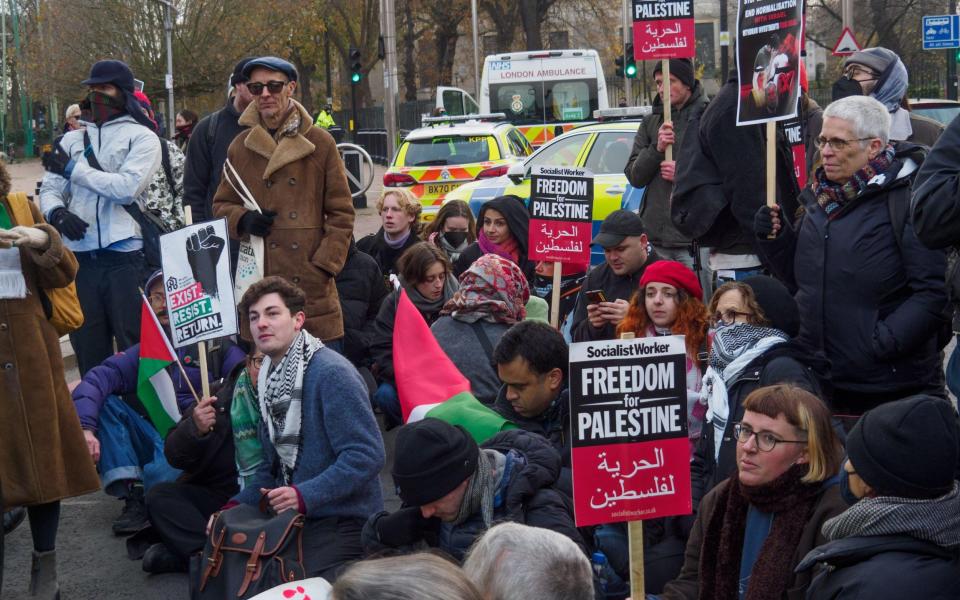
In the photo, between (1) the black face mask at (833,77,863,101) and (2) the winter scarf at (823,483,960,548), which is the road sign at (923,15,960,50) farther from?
(2) the winter scarf at (823,483,960,548)

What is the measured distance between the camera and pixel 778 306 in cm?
490

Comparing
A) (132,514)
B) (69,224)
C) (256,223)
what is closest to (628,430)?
(256,223)

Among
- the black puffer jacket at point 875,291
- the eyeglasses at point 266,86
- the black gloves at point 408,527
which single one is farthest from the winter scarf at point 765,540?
the eyeglasses at point 266,86

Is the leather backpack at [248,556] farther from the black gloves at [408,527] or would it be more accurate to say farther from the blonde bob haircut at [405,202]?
the blonde bob haircut at [405,202]

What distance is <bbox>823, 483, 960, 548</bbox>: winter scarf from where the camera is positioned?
121 inches

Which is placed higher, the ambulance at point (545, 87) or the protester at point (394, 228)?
the ambulance at point (545, 87)

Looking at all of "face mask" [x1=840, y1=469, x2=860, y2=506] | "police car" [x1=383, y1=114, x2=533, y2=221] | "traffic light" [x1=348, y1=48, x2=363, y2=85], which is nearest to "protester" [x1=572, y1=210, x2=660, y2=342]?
"face mask" [x1=840, y1=469, x2=860, y2=506]

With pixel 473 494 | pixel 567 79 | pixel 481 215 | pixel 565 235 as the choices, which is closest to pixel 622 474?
pixel 473 494

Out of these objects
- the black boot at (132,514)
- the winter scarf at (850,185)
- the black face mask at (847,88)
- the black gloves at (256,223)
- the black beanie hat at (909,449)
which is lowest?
the black boot at (132,514)

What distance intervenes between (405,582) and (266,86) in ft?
14.9

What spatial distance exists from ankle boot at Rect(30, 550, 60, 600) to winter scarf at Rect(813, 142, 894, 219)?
345 cm

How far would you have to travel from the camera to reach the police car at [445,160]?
1677 centimetres

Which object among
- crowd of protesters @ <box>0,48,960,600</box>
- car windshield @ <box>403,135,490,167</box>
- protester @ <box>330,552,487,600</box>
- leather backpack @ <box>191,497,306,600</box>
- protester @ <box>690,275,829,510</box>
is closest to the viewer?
protester @ <box>330,552,487,600</box>

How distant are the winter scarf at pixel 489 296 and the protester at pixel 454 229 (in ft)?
8.10
